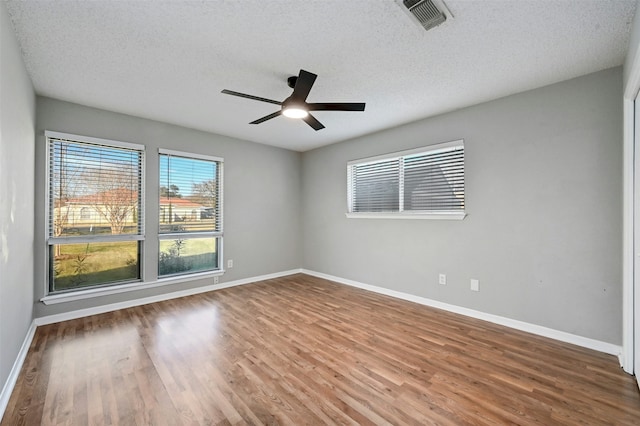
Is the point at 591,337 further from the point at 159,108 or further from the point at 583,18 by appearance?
the point at 159,108

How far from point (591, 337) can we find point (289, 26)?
3.74 metres

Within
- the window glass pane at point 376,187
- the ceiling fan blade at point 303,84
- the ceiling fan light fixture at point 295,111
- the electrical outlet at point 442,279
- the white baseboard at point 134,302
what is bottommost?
the white baseboard at point 134,302

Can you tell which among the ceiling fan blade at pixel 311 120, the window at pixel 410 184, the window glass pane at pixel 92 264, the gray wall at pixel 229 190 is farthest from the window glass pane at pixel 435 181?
the window glass pane at pixel 92 264

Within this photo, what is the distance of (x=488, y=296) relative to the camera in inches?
125

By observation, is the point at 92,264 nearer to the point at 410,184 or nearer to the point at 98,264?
the point at 98,264

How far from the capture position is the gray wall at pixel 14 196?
1.80 meters

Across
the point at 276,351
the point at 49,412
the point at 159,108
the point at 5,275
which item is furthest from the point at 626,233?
the point at 159,108

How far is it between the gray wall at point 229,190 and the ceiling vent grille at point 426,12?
3.59 metres

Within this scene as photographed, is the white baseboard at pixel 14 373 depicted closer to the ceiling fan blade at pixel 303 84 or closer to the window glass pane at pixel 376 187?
the ceiling fan blade at pixel 303 84

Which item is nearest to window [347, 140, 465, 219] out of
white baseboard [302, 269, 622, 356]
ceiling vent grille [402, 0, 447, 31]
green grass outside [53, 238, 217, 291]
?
white baseboard [302, 269, 622, 356]

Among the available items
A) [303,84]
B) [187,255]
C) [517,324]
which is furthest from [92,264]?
[517,324]

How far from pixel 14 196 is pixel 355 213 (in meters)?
3.93

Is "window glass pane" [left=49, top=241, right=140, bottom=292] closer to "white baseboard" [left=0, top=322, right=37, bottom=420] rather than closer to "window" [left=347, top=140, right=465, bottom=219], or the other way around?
"white baseboard" [left=0, top=322, right=37, bottom=420]

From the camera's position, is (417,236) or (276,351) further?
(417,236)
